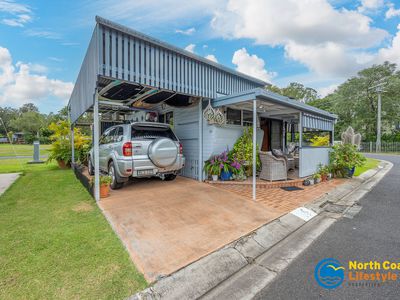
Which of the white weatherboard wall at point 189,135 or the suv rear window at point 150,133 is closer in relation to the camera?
the suv rear window at point 150,133

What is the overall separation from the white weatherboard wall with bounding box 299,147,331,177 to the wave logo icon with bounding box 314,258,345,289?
4527 mm

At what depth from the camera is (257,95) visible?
15.2 ft

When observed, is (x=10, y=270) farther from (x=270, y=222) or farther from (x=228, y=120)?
(x=228, y=120)

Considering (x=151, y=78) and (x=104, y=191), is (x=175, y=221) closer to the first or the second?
(x=104, y=191)

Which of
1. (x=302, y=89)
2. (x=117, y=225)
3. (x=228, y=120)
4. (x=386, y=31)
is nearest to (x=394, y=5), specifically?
(x=386, y=31)

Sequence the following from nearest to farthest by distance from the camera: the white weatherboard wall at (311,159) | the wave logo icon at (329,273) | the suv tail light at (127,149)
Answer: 1. the wave logo icon at (329,273)
2. the suv tail light at (127,149)
3. the white weatherboard wall at (311,159)

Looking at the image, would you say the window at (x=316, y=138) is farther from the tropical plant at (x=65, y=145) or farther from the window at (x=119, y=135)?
the tropical plant at (x=65, y=145)

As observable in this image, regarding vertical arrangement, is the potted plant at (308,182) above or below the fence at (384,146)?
below

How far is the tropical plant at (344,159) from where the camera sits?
735cm

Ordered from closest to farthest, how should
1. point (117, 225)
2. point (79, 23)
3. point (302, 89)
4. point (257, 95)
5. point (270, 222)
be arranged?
point (117, 225) → point (270, 222) → point (257, 95) → point (79, 23) → point (302, 89)

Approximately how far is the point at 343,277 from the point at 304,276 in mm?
417

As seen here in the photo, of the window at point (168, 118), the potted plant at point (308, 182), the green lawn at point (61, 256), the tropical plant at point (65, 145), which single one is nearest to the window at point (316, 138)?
the potted plant at point (308, 182)

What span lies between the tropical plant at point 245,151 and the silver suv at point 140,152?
1.96 m

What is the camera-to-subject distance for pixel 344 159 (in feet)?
24.8
